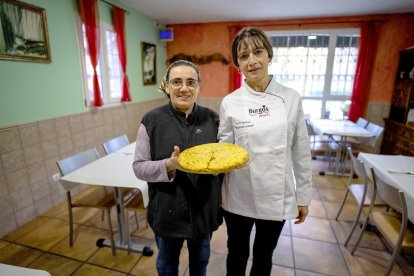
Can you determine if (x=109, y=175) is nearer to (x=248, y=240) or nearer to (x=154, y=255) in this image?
(x=154, y=255)

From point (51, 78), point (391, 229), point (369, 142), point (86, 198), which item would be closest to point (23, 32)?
point (51, 78)

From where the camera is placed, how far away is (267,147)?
1.00 m

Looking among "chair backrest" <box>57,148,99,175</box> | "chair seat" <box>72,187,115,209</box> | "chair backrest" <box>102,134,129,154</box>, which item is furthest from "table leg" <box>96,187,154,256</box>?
"chair backrest" <box>102,134,129,154</box>

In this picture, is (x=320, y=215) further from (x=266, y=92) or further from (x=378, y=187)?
(x=266, y=92)

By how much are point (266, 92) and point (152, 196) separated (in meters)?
0.69

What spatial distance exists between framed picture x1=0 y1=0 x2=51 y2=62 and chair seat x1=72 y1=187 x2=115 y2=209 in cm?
140

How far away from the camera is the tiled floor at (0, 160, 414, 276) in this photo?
1.74 meters

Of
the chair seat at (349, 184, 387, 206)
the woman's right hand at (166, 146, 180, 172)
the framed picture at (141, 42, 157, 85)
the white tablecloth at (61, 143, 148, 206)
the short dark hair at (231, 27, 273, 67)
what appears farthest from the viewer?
the framed picture at (141, 42, 157, 85)

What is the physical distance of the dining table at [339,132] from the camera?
10.5 ft

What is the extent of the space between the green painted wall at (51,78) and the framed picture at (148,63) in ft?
3.19

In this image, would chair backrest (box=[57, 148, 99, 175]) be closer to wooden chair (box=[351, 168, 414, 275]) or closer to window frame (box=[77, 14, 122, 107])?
window frame (box=[77, 14, 122, 107])

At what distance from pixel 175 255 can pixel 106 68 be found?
295cm

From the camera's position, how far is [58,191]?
2668mm

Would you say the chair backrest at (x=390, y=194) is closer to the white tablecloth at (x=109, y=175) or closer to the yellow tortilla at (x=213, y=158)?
the yellow tortilla at (x=213, y=158)
